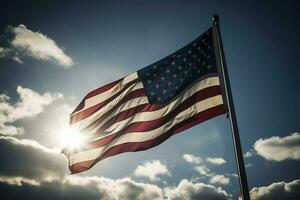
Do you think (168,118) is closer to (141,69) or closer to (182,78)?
(182,78)

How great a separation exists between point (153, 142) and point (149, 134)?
317mm

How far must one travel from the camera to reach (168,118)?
9820 millimetres

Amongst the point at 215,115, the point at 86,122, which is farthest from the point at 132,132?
the point at 215,115

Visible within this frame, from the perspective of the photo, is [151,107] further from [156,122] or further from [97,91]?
[97,91]

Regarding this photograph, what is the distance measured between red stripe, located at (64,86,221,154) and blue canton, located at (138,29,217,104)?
51cm

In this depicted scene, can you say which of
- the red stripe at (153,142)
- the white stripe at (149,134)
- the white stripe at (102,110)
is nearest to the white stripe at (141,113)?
the white stripe at (102,110)

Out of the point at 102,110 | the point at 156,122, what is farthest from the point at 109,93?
the point at 156,122

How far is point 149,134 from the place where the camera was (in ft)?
32.8

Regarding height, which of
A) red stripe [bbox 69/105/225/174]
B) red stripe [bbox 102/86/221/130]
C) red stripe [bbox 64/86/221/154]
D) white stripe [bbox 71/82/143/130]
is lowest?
red stripe [bbox 69/105/225/174]

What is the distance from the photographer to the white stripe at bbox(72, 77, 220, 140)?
381 inches

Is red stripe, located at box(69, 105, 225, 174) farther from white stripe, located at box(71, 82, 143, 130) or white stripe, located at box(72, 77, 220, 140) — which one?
white stripe, located at box(71, 82, 143, 130)

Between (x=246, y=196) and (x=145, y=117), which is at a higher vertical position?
(x=145, y=117)

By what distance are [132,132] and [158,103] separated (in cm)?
140

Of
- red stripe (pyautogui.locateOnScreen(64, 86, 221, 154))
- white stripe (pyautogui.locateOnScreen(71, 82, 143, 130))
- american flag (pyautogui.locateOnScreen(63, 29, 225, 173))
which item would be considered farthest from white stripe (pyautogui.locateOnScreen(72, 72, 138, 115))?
red stripe (pyautogui.locateOnScreen(64, 86, 221, 154))
